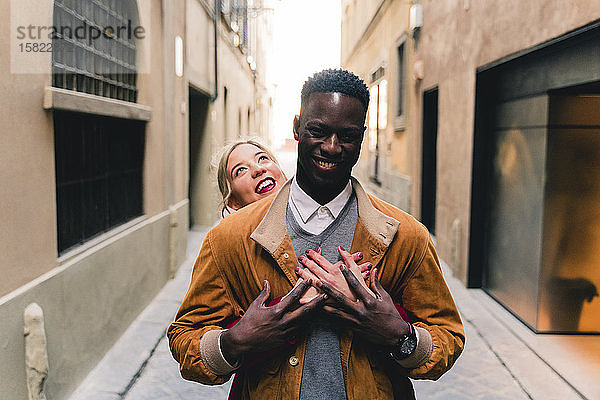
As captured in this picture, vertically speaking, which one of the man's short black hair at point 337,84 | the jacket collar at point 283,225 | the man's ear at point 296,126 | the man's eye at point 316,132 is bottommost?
the jacket collar at point 283,225

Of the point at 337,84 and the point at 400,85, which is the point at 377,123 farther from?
the point at 337,84


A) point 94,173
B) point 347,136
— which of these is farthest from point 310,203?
point 94,173

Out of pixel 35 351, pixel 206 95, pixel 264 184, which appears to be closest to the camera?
pixel 264 184

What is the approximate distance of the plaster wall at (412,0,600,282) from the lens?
18.6 feet

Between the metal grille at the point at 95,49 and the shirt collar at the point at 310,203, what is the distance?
3421 millimetres

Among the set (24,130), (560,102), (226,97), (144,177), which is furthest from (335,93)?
(226,97)

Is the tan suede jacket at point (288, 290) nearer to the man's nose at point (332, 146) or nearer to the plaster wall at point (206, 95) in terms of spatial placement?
the man's nose at point (332, 146)

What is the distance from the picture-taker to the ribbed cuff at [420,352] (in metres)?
1.85

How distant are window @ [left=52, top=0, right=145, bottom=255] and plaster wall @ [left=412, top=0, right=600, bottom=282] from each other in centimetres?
435

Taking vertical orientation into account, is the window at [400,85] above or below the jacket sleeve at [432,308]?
above

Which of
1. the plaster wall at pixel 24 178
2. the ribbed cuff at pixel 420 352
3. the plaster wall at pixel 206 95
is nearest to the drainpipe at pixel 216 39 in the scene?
the plaster wall at pixel 206 95

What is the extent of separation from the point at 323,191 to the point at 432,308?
1.79ft

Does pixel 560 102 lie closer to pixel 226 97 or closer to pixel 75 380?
pixel 75 380

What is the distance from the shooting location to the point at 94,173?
228 inches
